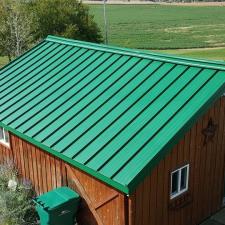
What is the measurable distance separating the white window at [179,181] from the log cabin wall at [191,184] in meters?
0.15

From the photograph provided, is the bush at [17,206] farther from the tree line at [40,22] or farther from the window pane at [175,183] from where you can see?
the tree line at [40,22]

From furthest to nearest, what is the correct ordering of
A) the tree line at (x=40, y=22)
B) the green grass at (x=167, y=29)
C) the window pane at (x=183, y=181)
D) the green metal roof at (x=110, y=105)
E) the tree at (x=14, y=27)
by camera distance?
the green grass at (x=167, y=29) < the tree line at (x=40, y=22) < the tree at (x=14, y=27) < the window pane at (x=183, y=181) < the green metal roof at (x=110, y=105)

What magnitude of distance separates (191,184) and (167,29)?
2844 inches

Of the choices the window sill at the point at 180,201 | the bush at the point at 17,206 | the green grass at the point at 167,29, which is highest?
the window sill at the point at 180,201

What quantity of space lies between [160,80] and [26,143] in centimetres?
443

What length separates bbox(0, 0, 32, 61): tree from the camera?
1246 inches

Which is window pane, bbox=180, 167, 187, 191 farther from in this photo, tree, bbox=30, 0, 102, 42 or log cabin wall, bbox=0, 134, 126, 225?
tree, bbox=30, 0, 102, 42

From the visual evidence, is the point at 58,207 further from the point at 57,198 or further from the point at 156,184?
the point at 156,184

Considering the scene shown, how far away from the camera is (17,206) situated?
37.9 feet

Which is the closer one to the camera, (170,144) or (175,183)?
(170,144)

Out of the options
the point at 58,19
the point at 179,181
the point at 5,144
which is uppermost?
the point at 58,19

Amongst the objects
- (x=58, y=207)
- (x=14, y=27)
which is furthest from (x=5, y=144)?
(x=14, y=27)

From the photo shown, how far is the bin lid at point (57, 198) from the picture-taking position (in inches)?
410

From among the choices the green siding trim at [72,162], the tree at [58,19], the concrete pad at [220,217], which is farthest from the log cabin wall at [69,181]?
the tree at [58,19]
